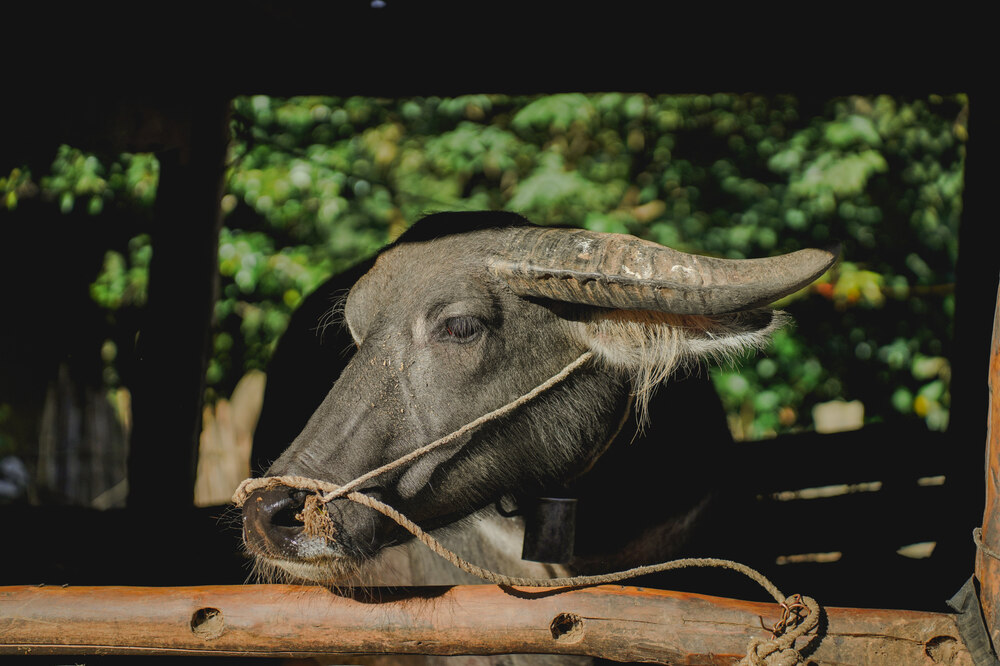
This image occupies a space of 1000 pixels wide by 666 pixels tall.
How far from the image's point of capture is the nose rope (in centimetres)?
174

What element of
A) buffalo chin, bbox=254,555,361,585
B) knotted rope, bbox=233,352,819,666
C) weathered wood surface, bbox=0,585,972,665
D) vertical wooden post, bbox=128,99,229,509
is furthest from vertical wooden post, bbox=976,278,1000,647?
vertical wooden post, bbox=128,99,229,509

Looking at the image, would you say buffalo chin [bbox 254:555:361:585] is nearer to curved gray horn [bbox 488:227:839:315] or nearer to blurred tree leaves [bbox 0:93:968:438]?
curved gray horn [bbox 488:227:839:315]

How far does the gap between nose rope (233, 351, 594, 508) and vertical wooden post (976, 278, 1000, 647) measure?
0.95m

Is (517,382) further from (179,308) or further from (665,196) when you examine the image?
(665,196)

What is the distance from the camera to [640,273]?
184 centimetres

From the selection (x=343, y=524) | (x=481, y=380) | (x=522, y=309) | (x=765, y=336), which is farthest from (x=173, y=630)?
(x=765, y=336)

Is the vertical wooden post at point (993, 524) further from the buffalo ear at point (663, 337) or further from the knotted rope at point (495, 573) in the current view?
the buffalo ear at point (663, 337)

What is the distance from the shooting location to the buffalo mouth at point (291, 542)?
1699 mm

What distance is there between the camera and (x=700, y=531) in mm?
2498

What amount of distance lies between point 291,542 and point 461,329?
0.67 metres

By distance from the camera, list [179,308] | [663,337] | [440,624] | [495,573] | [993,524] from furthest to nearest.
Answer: [179,308], [663,337], [495,573], [440,624], [993,524]

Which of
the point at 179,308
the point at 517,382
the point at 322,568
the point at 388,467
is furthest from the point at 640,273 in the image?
the point at 179,308

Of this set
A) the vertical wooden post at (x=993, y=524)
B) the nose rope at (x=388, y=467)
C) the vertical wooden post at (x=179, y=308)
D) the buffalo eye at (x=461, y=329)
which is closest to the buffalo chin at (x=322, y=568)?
the nose rope at (x=388, y=467)

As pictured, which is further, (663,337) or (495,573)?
(663,337)
